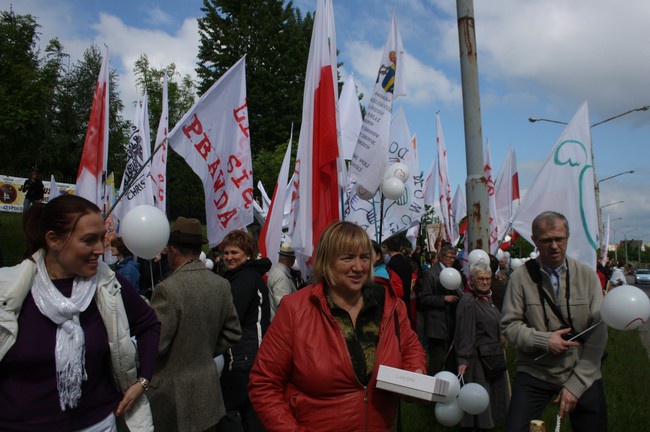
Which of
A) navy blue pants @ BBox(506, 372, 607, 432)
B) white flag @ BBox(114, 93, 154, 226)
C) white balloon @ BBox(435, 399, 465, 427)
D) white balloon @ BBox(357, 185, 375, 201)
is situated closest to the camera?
navy blue pants @ BBox(506, 372, 607, 432)

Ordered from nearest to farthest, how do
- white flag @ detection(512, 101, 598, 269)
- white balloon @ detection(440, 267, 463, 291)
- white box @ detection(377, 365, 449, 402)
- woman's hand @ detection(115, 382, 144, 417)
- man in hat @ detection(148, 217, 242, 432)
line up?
white box @ detection(377, 365, 449, 402) < woman's hand @ detection(115, 382, 144, 417) < man in hat @ detection(148, 217, 242, 432) < white flag @ detection(512, 101, 598, 269) < white balloon @ detection(440, 267, 463, 291)

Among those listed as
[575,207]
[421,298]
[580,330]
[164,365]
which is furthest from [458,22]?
[164,365]

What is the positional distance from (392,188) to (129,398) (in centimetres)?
427

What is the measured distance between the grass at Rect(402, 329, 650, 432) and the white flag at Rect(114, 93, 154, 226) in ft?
13.3

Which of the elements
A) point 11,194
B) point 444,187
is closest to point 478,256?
point 444,187

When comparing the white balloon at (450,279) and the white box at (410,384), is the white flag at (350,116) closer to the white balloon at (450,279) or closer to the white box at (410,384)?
the white balloon at (450,279)

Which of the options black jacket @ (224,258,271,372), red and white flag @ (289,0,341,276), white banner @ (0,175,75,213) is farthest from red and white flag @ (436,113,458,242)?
white banner @ (0,175,75,213)

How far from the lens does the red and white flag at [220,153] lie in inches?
253

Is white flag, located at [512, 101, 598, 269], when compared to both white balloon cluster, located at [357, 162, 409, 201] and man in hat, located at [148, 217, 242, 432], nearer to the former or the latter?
white balloon cluster, located at [357, 162, 409, 201]

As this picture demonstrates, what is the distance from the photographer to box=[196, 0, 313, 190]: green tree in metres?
34.9

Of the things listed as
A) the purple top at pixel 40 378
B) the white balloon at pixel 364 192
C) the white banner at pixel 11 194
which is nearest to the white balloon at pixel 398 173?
the white balloon at pixel 364 192

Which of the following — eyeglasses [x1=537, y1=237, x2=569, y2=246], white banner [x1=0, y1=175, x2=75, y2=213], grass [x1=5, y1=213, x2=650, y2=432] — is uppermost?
white banner [x1=0, y1=175, x2=75, y2=213]

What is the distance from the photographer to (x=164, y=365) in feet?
11.5

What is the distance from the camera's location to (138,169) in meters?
7.51
